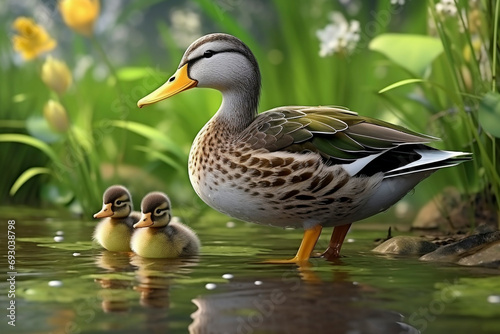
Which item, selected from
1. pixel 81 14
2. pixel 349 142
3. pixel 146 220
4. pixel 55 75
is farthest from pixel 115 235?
pixel 81 14

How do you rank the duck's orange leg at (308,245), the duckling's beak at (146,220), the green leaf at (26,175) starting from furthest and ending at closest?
the green leaf at (26,175) < the duckling's beak at (146,220) < the duck's orange leg at (308,245)

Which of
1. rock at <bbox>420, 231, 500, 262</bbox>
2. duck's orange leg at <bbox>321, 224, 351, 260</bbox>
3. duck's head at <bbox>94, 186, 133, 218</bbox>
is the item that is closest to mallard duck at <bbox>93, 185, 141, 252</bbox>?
duck's head at <bbox>94, 186, 133, 218</bbox>

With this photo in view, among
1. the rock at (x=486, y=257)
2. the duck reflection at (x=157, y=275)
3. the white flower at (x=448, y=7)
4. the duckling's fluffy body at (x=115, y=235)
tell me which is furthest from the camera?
the white flower at (x=448, y=7)

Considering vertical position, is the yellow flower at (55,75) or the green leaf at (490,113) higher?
the yellow flower at (55,75)

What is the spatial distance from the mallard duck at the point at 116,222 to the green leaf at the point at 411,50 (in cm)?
225

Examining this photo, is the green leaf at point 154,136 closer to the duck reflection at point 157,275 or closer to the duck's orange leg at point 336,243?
the duck reflection at point 157,275

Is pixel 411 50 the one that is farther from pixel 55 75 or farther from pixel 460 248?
pixel 55 75

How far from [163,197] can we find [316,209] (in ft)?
3.98

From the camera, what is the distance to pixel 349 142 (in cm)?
566

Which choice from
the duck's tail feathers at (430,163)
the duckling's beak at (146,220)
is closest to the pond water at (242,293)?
the duckling's beak at (146,220)

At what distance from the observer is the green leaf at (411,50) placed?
23.0ft

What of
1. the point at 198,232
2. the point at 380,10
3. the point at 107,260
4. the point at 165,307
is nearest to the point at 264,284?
the point at 165,307

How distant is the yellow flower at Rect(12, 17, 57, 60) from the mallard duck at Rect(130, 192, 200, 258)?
3.24m

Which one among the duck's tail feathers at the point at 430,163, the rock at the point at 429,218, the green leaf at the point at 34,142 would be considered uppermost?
the green leaf at the point at 34,142
